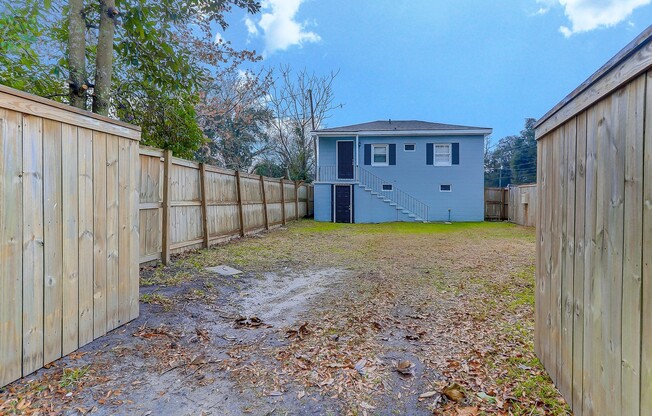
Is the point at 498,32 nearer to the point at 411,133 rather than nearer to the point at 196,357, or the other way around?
the point at 411,133

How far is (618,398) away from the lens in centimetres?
131

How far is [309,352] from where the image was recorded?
249cm

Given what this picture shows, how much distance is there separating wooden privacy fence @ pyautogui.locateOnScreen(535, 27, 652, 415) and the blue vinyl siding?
13091 mm

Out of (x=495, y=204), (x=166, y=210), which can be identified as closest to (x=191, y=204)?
(x=166, y=210)

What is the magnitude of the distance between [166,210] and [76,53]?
235 centimetres

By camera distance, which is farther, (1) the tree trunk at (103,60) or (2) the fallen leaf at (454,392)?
(1) the tree trunk at (103,60)

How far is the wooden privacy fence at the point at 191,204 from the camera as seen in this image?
16.2 ft

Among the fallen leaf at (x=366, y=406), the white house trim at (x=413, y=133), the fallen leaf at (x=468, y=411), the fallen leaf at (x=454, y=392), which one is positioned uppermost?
the white house trim at (x=413, y=133)

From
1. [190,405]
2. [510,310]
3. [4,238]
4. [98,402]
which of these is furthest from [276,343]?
[510,310]

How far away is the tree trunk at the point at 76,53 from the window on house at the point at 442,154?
46.4ft

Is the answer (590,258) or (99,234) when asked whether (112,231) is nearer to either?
(99,234)

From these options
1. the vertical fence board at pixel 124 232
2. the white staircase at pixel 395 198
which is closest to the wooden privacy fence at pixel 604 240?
the vertical fence board at pixel 124 232

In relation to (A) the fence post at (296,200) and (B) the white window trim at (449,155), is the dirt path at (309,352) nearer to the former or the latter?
(A) the fence post at (296,200)

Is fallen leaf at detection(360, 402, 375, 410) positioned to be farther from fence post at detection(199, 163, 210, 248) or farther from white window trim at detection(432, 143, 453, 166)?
white window trim at detection(432, 143, 453, 166)
